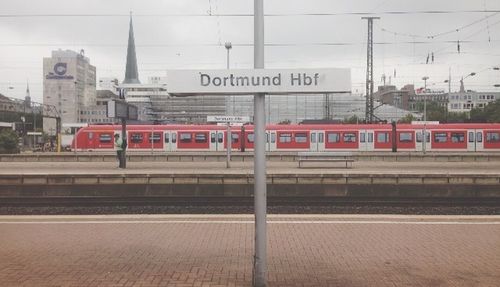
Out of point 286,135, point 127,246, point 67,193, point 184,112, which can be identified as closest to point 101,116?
point 184,112

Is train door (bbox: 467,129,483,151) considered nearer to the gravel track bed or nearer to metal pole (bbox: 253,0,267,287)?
the gravel track bed

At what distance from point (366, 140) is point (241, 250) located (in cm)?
3008

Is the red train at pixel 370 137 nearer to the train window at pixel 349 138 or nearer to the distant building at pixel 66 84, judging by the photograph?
the train window at pixel 349 138

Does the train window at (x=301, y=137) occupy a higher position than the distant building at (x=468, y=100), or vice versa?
the distant building at (x=468, y=100)

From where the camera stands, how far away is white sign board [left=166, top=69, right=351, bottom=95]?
229 inches

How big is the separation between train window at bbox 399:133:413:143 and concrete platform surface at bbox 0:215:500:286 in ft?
87.0

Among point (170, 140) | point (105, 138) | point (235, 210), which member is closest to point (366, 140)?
point (170, 140)

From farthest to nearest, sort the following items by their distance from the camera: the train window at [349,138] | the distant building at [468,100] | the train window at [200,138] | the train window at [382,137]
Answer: the distant building at [468,100] → the train window at [200,138] → the train window at [382,137] → the train window at [349,138]

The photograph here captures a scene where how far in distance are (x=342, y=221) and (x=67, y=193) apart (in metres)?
9.72

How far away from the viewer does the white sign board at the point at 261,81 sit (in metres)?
5.81

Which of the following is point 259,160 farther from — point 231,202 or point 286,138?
point 286,138

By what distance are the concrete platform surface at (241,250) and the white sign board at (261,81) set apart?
2383 millimetres

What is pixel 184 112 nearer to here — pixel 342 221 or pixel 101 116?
pixel 101 116

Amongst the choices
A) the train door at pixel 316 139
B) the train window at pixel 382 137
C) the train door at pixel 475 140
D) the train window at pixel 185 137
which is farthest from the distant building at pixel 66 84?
the train door at pixel 475 140
